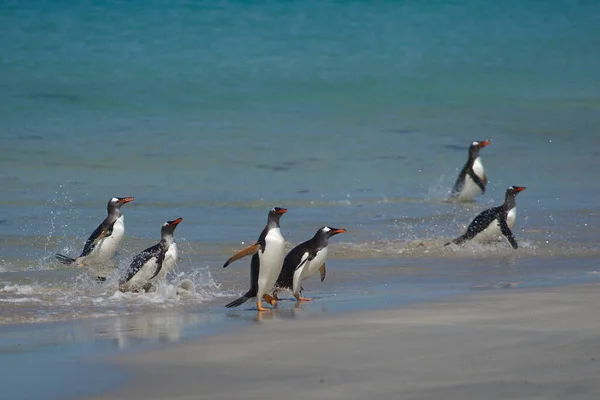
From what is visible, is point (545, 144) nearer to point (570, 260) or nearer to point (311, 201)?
point (311, 201)

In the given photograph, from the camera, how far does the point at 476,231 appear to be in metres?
12.4

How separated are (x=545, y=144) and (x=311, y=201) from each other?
15.2 m

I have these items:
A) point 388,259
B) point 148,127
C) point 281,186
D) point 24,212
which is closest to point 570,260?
point 388,259

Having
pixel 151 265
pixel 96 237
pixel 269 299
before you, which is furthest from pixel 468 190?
pixel 269 299

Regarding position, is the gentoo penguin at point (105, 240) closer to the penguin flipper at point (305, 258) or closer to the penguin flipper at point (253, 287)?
the penguin flipper at point (305, 258)

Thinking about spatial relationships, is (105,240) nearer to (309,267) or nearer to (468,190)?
(309,267)

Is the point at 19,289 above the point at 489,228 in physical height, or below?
below

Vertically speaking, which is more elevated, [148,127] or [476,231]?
[148,127]

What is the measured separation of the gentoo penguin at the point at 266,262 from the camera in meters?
7.89

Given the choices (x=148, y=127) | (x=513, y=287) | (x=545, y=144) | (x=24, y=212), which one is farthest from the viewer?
(x=148, y=127)

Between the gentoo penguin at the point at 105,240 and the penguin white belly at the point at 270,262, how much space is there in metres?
3.75

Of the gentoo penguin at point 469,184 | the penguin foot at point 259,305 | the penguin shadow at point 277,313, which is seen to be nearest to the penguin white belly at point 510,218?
the penguin shadow at point 277,313

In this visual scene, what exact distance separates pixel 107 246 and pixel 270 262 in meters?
4.44

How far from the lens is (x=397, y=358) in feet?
17.6
